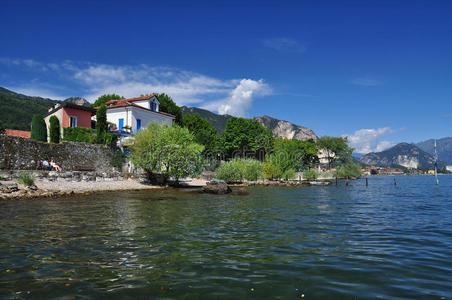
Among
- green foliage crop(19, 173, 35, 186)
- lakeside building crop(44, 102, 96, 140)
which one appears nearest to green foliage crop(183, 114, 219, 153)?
lakeside building crop(44, 102, 96, 140)

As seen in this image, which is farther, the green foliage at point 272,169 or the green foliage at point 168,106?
the green foliage at point 168,106

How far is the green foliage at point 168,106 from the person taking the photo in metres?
68.5

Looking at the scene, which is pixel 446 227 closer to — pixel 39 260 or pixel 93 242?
pixel 93 242

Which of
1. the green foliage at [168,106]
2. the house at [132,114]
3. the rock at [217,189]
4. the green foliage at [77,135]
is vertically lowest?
the rock at [217,189]

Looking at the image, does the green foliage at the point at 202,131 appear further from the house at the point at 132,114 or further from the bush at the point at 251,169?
the house at the point at 132,114

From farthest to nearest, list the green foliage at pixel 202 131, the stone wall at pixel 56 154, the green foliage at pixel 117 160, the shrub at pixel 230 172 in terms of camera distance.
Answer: the green foliage at pixel 202 131 < the shrub at pixel 230 172 < the green foliage at pixel 117 160 < the stone wall at pixel 56 154

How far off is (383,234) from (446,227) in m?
4.30

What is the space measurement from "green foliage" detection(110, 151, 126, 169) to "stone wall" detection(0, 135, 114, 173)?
19.2 inches

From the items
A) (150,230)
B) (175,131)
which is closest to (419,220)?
(150,230)

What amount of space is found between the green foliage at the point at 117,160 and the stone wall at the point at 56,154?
19.2 inches

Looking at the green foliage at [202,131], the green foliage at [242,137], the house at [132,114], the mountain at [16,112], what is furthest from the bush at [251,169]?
the mountain at [16,112]

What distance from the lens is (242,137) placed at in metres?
81.6

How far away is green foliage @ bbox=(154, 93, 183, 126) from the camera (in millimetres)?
68544

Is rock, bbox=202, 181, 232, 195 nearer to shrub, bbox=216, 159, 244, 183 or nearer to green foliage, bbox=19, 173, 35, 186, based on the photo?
green foliage, bbox=19, 173, 35, 186
